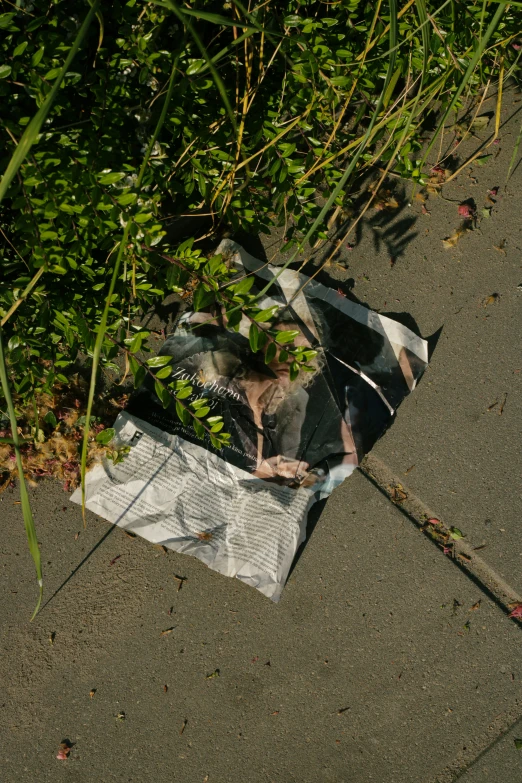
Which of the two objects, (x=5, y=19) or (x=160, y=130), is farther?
(x=160, y=130)

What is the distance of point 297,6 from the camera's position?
1.60 metres

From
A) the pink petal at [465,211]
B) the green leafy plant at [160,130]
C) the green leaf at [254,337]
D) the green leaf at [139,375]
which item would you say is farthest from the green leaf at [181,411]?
the pink petal at [465,211]

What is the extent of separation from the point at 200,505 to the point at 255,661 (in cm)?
55

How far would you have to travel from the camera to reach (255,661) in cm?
200

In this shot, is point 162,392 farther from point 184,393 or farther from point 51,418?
point 51,418

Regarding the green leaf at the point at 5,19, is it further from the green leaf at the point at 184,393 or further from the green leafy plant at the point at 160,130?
the green leaf at the point at 184,393

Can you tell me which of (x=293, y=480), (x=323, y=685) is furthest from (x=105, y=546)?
(x=323, y=685)

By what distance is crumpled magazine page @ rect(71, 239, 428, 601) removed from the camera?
79.4 inches

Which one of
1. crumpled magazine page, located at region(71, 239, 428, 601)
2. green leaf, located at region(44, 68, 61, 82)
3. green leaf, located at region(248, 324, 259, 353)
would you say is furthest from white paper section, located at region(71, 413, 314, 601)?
green leaf, located at region(44, 68, 61, 82)

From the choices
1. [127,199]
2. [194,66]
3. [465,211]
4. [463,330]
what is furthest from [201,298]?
[465,211]

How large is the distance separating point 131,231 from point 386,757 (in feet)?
5.85

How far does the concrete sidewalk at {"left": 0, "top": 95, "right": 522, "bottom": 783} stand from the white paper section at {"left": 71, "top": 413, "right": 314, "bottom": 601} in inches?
2.9

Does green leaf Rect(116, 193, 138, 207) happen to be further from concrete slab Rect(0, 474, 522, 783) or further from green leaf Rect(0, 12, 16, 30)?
concrete slab Rect(0, 474, 522, 783)

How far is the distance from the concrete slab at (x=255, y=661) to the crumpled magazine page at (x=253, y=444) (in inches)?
3.9
